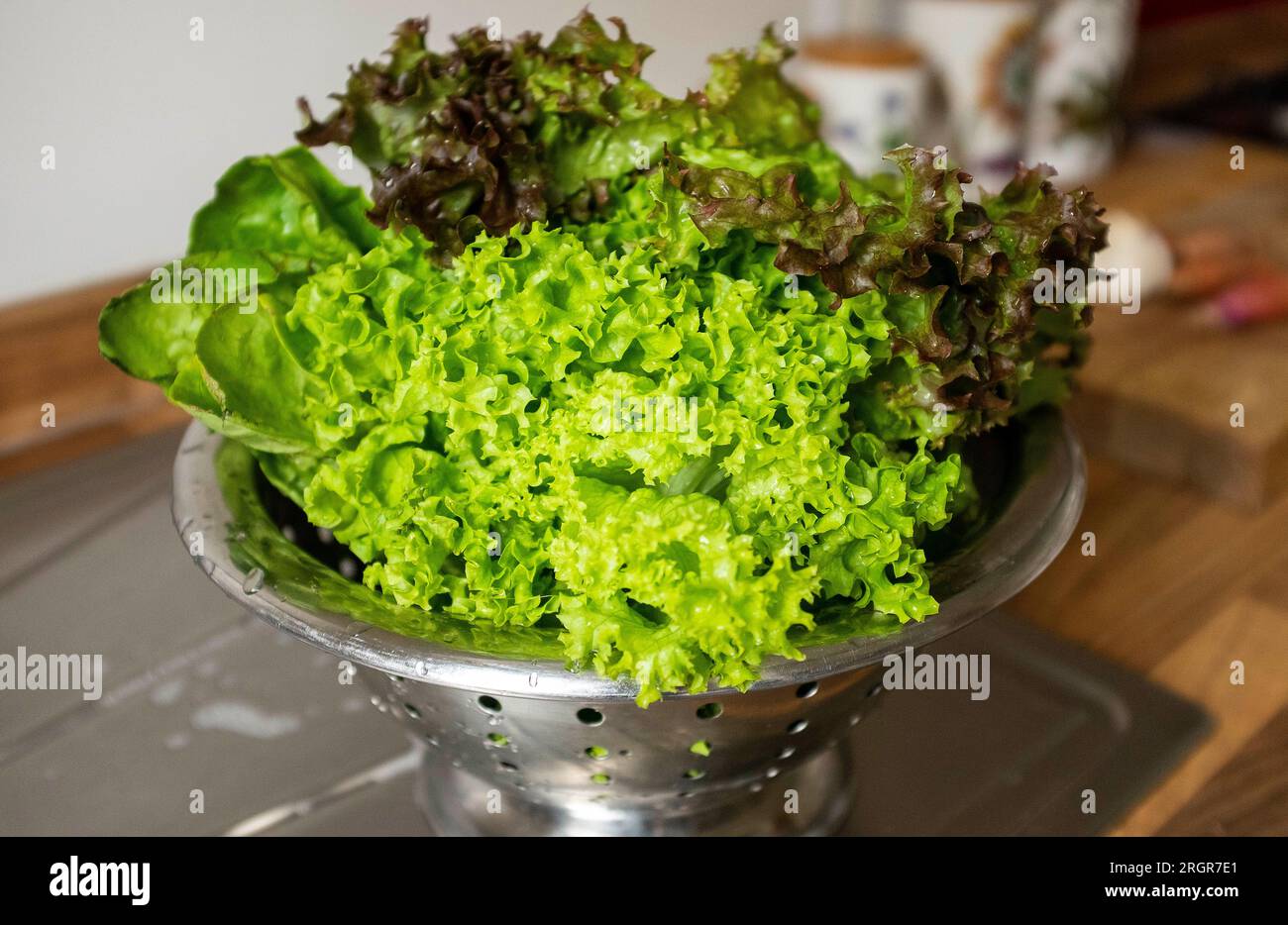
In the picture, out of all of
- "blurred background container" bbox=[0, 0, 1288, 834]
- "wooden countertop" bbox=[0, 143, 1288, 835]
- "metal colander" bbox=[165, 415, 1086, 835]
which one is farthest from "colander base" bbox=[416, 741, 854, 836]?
"wooden countertop" bbox=[0, 143, 1288, 835]

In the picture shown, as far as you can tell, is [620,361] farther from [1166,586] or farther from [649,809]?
[1166,586]

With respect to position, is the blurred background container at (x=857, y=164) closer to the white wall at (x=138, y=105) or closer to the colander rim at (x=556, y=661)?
the white wall at (x=138, y=105)

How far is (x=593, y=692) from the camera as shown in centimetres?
66

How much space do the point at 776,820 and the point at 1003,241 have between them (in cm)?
46

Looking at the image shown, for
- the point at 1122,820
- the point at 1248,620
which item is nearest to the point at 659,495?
the point at 1122,820

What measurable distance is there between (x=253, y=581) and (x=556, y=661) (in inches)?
7.8

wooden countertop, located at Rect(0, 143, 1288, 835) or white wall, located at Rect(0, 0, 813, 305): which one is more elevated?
white wall, located at Rect(0, 0, 813, 305)

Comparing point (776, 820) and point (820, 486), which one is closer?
point (820, 486)

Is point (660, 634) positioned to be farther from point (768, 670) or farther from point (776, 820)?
point (776, 820)

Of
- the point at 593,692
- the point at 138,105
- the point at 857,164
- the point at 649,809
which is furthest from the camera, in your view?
the point at 857,164

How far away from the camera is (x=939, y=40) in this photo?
2016 mm

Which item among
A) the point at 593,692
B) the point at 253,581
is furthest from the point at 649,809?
the point at 253,581

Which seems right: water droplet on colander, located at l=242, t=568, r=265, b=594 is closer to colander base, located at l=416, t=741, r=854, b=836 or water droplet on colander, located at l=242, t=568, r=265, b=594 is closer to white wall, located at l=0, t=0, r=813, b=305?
colander base, located at l=416, t=741, r=854, b=836

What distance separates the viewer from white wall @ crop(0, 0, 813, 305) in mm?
1288
